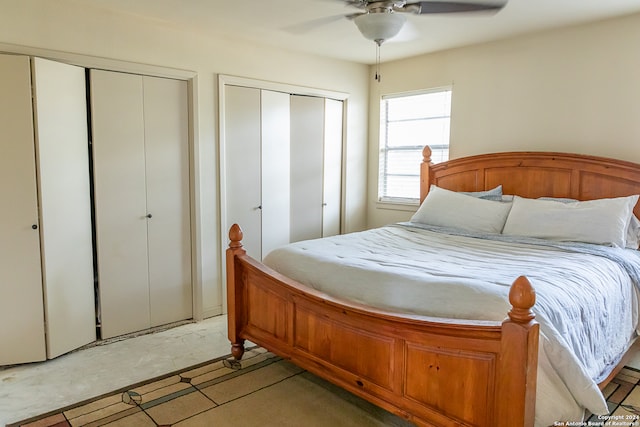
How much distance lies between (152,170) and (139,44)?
3.09ft

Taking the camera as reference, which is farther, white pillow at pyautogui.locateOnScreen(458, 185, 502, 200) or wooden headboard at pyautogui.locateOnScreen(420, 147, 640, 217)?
white pillow at pyautogui.locateOnScreen(458, 185, 502, 200)

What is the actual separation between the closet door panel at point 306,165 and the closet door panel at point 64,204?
1.88 metres

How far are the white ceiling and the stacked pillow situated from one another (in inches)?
51.4

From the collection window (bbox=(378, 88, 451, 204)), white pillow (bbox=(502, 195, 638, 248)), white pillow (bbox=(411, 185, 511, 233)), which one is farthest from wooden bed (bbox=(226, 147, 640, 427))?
window (bbox=(378, 88, 451, 204))

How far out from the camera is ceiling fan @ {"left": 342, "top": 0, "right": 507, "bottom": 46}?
2.59 metres

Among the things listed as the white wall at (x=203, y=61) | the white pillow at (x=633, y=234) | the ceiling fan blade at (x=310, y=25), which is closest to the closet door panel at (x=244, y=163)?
the white wall at (x=203, y=61)

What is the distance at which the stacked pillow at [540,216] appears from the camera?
296 cm

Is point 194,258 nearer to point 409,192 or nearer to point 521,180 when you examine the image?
point 409,192

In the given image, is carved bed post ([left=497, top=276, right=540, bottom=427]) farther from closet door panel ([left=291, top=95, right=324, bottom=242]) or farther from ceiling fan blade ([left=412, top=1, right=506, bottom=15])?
closet door panel ([left=291, top=95, right=324, bottom=242])

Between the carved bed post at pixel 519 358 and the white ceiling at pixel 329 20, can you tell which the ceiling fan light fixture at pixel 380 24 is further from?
the carved bed post at pixel 519 358

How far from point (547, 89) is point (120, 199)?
350 centimetres

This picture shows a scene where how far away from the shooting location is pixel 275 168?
167 inches

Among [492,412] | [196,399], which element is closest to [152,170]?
[196,399]

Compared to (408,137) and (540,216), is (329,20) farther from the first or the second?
(540,216)
